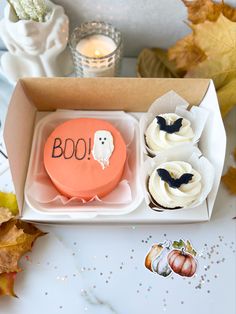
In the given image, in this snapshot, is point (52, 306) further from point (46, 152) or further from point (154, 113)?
point (154, 113)

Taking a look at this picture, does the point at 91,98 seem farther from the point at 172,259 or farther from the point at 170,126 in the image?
the point at 172,259

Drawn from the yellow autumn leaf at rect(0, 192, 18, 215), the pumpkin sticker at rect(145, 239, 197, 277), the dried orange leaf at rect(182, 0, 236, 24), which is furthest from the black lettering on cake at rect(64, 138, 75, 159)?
the dried orange leaf at rect(182, 0, 236, 24)

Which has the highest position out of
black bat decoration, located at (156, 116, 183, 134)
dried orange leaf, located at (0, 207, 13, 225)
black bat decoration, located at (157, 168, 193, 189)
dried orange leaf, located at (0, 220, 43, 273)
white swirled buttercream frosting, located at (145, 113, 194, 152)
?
black bat decoration, located at (156, 116, 183, 134)

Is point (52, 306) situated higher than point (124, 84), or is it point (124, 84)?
point (124, 84)

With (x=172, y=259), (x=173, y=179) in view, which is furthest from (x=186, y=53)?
(x=172, y=259)

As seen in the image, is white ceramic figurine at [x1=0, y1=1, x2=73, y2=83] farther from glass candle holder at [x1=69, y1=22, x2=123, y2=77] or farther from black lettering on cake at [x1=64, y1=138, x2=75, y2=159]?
black lettering on cake at [x1=64, y1=138, x2=75, y2=159]

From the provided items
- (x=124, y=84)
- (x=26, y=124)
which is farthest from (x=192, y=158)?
(x=26, y=124)
